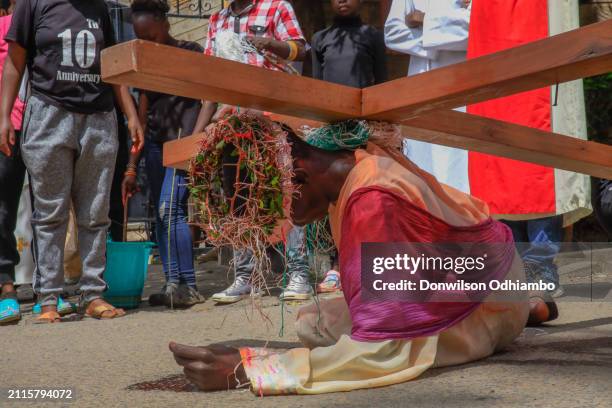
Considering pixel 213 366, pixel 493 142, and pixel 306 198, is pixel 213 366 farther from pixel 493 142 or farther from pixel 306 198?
pixel 493 142

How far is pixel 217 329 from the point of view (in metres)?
3.98

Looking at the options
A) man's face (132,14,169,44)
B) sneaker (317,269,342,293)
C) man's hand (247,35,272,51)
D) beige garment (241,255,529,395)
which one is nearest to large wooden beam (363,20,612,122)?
beige garment (241,255,529,395)

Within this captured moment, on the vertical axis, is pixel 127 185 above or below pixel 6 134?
below

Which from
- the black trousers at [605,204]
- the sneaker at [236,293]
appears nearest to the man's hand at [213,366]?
the black trousers at [605,204]

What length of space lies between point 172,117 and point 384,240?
9.75ft

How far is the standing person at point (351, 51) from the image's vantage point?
514 centimetres

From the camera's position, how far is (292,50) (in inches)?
188

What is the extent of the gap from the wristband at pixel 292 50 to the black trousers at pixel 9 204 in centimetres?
176

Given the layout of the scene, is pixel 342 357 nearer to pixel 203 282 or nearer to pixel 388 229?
pixel 388 229

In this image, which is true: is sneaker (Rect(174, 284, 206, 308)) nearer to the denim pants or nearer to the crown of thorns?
the denim pants

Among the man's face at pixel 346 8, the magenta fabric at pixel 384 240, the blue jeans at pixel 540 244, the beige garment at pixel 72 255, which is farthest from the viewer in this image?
the beige garment at pixel 72 255

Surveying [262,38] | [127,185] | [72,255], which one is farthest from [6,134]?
[262,38]

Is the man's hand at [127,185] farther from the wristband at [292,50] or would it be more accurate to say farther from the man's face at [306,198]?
the man's face at [306,198]

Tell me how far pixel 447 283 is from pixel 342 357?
1.54 feet
